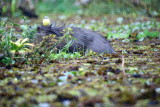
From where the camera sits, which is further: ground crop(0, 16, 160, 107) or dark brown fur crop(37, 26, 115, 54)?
dark brown fur crop(37, 26, 115, 54)

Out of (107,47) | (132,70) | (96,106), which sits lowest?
(96,106)

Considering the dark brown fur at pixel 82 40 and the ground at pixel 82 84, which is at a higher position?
the dark brown fur at pixel 82 40

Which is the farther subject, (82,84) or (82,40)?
(82,40)

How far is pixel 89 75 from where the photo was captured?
283 centimetres

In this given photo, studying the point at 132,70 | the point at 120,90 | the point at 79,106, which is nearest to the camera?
the point at 79,106

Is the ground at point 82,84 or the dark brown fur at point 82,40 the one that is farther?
the dark brown fur at point 82,40

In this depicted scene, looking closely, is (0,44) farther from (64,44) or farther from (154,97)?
(154,97)

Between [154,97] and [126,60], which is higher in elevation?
[126,60]

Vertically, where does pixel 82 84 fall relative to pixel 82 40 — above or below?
below

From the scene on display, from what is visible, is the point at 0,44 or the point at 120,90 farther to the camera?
the point at 0,44

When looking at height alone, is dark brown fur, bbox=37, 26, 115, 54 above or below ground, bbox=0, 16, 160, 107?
above

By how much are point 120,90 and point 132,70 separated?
78 centimetres

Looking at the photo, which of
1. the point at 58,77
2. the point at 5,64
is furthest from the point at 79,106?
the point at 5,64

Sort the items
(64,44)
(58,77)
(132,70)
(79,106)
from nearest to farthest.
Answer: (79,106) → (58,77) → (132,70) → (64,44)
